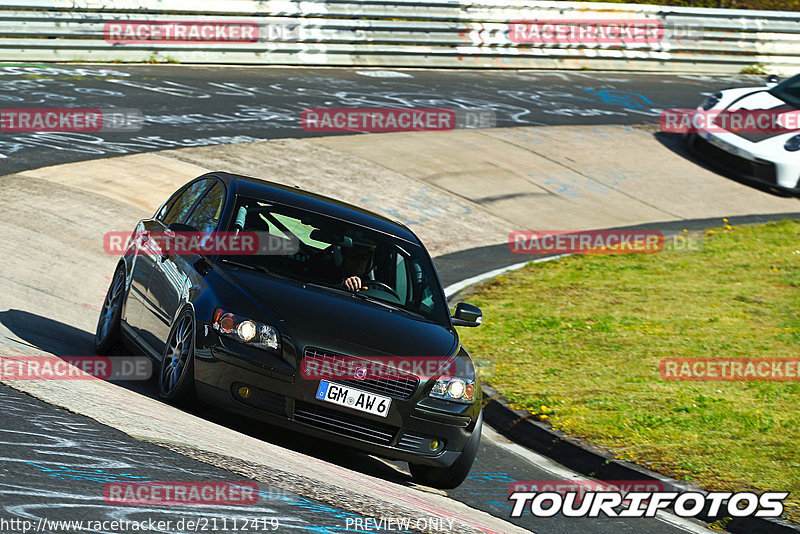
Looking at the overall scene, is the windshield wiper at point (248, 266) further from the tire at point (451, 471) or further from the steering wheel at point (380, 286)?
the tire at point (451, 471)

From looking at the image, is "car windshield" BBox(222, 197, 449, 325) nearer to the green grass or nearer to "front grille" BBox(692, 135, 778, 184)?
the green grass

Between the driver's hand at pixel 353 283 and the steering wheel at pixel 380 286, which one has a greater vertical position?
the driver's hand at pixel 353 283

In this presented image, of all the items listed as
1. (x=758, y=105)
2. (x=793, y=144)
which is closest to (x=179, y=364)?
(x=793, y=144)

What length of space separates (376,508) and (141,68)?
16902mm

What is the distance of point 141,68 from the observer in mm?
20781

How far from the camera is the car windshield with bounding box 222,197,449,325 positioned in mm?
7457

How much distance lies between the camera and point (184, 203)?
862cm

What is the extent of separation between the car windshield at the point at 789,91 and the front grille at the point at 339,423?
588 inches

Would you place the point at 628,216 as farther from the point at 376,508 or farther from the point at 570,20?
the point at 376,508

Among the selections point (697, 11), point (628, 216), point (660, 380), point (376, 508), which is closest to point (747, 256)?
point (628, 216)

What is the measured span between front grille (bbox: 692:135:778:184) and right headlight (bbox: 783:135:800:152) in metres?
0.36

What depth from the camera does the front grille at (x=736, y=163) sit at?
740 inches

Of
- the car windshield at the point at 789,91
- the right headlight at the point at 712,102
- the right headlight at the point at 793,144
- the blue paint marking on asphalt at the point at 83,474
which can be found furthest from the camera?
the right headlight at the point at 712,102

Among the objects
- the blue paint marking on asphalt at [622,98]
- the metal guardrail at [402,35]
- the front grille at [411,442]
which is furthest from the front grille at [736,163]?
the front grille at [411,442]
